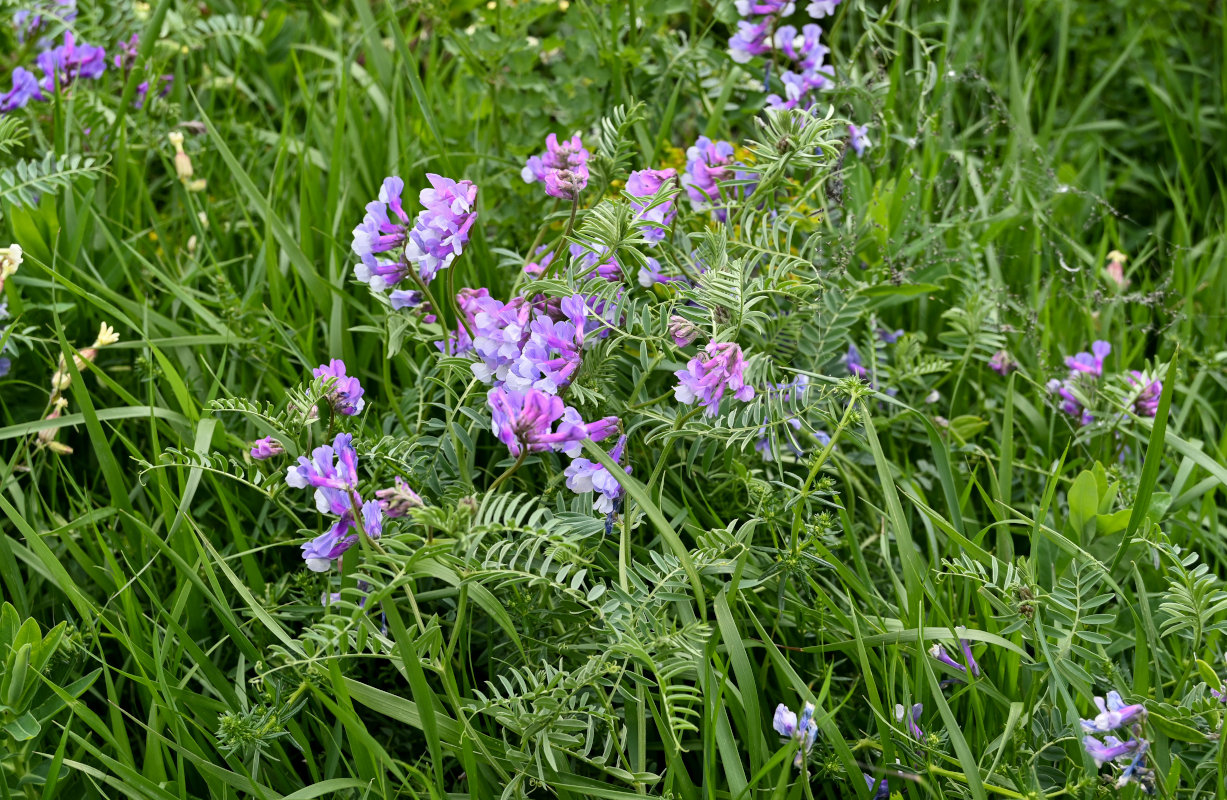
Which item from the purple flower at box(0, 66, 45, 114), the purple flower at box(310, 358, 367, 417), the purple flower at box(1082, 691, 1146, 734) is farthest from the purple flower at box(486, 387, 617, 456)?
the purple flower at box(0, 66, 45, 114)

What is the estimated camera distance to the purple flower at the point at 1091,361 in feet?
6.01

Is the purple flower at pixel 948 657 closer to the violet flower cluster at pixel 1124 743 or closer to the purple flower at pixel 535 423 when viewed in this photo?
the violet flower cluster at pixel 1124 743

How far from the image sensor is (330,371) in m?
1.40

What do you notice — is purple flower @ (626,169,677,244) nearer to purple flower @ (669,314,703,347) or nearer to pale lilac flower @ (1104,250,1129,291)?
purple flower @ (669,314,703,347)

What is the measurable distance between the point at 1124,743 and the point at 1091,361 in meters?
0.85

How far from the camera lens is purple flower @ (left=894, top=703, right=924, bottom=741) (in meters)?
1.29

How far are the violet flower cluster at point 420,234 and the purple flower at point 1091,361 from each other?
43.2 inches

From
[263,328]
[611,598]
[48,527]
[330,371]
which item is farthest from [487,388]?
[48,527]

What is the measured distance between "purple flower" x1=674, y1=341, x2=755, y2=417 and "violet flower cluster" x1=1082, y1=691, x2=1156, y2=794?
53 cm

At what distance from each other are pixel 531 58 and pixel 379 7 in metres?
1.04

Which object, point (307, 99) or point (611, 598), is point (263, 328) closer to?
point (307, 99)

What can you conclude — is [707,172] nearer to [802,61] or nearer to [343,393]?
[802,61]

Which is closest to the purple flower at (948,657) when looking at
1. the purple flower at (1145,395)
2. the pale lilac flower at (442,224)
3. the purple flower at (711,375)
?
the purple flower at (711,375)

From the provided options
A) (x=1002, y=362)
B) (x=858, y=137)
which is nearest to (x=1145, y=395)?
(x=1002, y=362)
